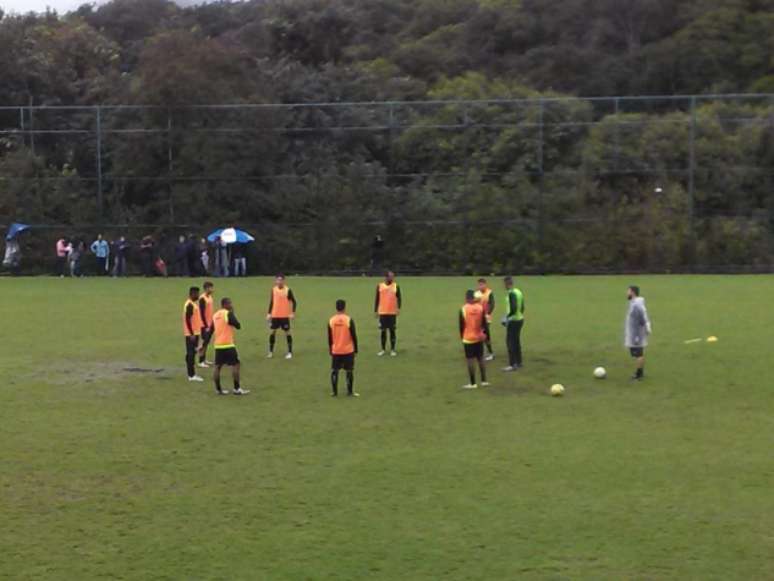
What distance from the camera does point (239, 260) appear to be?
150 feet

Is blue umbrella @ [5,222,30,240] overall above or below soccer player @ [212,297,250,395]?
above

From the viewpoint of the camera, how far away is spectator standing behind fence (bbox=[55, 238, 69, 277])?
46375mm

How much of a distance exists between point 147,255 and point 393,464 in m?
34.3

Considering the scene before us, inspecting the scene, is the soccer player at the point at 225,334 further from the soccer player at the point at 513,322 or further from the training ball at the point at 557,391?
the soccer player at the point at 513,322

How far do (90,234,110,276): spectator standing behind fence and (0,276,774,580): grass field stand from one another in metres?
21.9

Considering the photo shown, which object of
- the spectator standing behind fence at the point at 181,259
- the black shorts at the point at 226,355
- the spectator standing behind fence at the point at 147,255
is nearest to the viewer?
the black shorts at the point at 226,355

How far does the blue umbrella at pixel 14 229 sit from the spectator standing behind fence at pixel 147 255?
5965 millimetres

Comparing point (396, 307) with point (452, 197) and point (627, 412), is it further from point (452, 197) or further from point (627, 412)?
A: point (452, 197)

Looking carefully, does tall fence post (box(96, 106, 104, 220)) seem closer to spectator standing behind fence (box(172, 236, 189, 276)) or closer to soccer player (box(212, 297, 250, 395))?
spectator standing behind fence (box(172, 236, 189, 276))

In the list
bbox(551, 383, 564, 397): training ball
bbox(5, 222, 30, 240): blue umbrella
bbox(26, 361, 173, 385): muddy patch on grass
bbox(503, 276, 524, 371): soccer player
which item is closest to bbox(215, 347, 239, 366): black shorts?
bbox(26, 361, 173, 385): muddy patch on grass

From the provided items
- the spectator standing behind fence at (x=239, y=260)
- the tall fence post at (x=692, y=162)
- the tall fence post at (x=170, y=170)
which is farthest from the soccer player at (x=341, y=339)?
the tall fence post at (x=692, y=162)

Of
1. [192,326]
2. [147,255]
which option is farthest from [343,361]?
[147,255]

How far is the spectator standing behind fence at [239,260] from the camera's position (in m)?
45.5

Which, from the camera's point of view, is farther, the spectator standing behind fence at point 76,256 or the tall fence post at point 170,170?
the tall fence post at point 170,170
